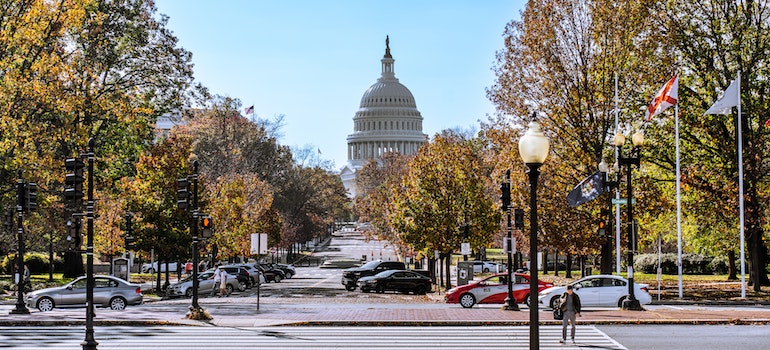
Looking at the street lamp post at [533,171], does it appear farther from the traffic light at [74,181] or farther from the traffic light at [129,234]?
the traffic light at [129,234]

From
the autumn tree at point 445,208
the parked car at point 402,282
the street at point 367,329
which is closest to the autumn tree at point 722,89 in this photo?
the street at point 367,329

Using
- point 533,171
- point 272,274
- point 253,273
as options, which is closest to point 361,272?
point 253,273

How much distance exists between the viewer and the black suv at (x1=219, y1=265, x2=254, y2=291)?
170 ft

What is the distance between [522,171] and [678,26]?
9178mm

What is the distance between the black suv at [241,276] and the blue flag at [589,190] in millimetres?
20797

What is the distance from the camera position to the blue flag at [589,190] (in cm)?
3550

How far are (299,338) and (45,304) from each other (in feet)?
46.3

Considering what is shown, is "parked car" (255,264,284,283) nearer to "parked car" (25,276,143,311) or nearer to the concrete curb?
"parked car" (25,276,143,311)

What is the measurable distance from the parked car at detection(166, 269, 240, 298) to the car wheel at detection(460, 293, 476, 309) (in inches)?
584

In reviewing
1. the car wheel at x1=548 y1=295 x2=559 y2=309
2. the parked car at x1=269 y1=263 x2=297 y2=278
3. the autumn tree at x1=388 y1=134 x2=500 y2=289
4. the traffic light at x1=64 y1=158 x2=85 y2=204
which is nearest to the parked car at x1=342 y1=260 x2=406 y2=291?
the autumn tree at x1=388 y1=134 x2=500 y2=289

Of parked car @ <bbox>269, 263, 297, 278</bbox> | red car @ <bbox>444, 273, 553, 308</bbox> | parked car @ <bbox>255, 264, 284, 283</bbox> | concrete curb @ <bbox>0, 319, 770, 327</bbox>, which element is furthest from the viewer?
parked car @ <bbox>269, 263, 297, 278</bbox>

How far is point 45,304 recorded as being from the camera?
34000 millimetres

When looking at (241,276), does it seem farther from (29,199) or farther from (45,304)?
(29,199)

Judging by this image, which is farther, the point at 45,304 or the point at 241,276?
the point at 241,276
